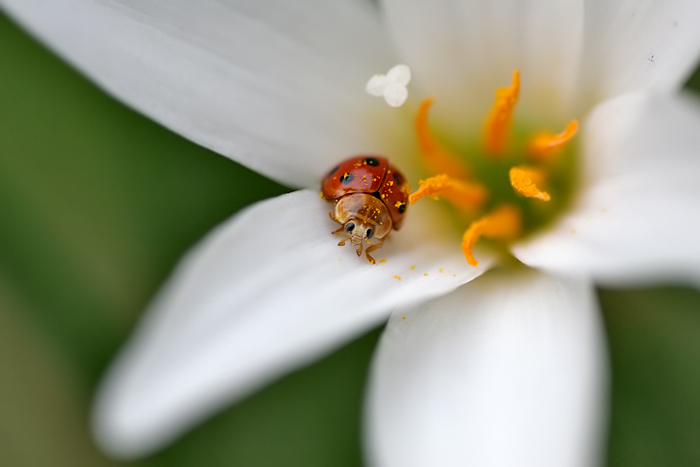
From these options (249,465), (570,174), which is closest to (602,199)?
(570,174)

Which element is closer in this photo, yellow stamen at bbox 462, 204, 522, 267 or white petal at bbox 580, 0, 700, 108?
white petal at bbox 580, 0, 700, 108

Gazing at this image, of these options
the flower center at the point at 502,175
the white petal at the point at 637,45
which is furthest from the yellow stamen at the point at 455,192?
the white petal at the point at 637,45

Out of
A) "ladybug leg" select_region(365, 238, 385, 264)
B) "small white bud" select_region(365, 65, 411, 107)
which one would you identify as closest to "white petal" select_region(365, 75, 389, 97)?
"small white bud" select_region(365, 65, 411, 107)

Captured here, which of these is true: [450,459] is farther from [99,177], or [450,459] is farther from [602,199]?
[99,177]

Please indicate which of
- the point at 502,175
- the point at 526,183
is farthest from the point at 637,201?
the point at 502,175

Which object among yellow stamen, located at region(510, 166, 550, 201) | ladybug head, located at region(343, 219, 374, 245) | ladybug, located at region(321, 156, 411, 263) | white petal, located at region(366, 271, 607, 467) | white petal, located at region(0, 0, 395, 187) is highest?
white petal, located at region(0, 0, 395, 187)

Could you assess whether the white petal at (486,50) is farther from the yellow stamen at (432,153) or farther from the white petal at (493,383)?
the white petal at (493,383)

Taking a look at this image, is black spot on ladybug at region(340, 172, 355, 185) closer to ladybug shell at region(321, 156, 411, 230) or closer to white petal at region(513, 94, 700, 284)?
ladybug shell at region(321, 156, 411, 230)

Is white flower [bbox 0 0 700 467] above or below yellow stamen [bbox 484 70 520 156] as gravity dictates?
below
